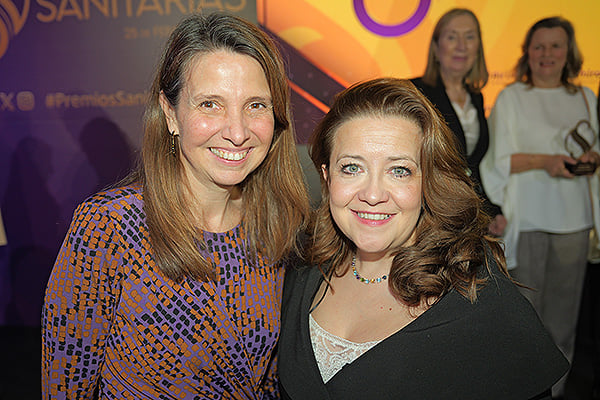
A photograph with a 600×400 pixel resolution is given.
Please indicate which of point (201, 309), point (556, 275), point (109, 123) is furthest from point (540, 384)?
point (109, 123)

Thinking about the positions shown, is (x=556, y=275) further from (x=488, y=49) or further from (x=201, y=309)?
(x=201, y=309)

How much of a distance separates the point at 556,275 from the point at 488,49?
5.49 ft

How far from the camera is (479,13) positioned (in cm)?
386

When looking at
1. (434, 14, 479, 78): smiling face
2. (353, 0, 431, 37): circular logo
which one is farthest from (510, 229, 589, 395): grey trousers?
(353, 0, 431, 37): circular logo

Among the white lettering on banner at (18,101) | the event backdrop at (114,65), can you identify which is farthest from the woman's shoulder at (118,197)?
the white lettering on banner at (18,101)

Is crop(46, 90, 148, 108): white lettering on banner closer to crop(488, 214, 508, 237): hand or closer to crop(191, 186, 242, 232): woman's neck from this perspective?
crop(191, 186, 242, 232): woman's neck

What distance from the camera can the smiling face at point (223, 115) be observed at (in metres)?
1.64

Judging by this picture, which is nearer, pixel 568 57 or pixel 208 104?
pixel 208 104

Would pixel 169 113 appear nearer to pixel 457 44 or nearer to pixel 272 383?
pixel 272 383

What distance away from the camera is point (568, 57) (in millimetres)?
3713

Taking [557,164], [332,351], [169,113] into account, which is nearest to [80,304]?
[169,113]

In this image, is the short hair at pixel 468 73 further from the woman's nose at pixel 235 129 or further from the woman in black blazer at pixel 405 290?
the woman's nose at pixel 235 129

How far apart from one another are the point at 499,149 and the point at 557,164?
40cm

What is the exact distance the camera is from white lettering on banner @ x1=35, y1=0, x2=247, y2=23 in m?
3.86
